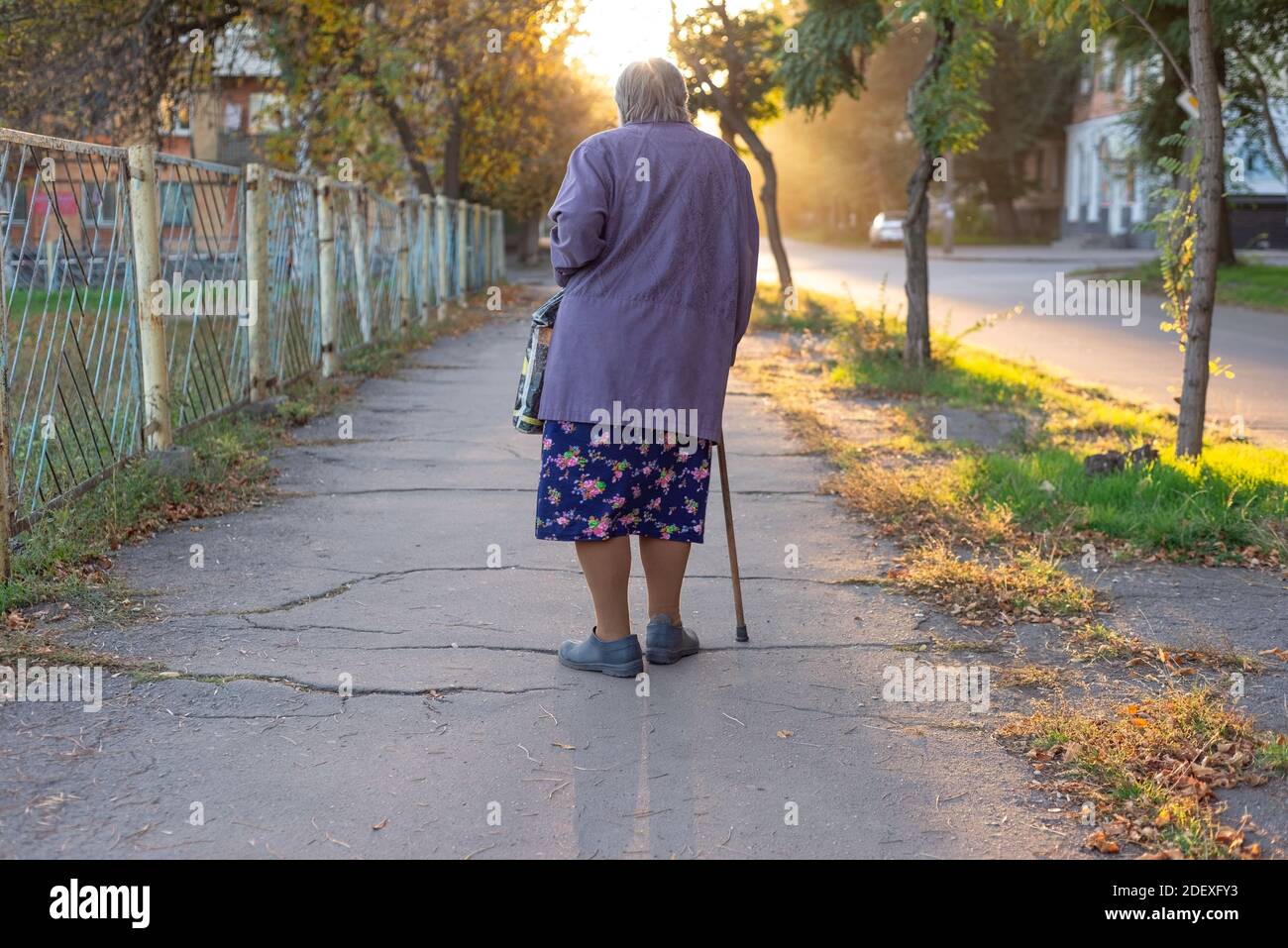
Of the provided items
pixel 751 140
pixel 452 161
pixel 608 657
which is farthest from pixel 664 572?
pixel 452 161

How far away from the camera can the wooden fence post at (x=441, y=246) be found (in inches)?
717

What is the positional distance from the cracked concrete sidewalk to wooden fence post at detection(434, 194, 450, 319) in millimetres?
12060

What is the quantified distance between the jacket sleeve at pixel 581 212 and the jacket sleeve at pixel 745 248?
0.45 meters

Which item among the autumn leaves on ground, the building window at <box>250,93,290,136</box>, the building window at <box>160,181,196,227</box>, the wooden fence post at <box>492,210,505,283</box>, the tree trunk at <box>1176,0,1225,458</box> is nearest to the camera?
the autumn leaves on ground

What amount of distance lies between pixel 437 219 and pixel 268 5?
→ 3.45 metres

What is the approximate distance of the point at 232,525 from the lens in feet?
21.5

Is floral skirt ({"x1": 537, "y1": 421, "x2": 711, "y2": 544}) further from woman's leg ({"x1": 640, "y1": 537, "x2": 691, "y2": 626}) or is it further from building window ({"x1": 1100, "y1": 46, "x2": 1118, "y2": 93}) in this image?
building window ({"x1": 1100, "y1": 46, "x2": 1118, "y2": 93})

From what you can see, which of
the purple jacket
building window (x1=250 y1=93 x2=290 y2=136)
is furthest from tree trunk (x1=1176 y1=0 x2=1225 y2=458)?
building window (x1=250 y1=93 x2=290 y2=136)

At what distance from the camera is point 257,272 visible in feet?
30.5

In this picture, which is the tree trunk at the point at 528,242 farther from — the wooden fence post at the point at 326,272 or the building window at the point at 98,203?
the building window at the point at 98,203

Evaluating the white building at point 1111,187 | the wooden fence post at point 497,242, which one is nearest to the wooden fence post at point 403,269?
the wooden fence post at point 497,242

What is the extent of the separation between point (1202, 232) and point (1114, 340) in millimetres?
9327

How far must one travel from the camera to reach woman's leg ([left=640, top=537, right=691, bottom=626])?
182 inches

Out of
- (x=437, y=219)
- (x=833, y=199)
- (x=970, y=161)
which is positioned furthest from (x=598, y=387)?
(x=833, y=199)
